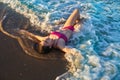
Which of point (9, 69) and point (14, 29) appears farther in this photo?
point (14, 29)

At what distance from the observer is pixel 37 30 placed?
304 inches

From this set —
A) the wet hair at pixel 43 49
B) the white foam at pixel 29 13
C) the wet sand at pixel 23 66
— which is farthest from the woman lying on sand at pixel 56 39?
the white foam at pixel 29 13

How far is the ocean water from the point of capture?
6168 mm

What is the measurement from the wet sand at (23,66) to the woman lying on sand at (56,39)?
1.09 ft

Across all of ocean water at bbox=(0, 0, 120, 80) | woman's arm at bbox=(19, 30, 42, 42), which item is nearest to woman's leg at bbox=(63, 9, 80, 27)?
ocean water at bbox=(0, 0, 120, 80)

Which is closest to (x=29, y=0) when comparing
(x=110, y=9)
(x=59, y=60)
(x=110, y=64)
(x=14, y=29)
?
(x=14, y=29)

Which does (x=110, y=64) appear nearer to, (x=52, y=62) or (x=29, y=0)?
(x=52, y=62)

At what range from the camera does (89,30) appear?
7707 mm

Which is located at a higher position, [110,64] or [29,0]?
[29,0]

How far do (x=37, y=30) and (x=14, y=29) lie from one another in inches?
24.6

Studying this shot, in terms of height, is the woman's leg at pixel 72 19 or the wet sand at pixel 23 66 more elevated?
the woman's leg at pixel 72 19

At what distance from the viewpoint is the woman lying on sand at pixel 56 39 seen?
260 inches

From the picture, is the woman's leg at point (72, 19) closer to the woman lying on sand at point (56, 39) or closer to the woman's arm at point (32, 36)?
the woman lying on sand at point (56, 39)

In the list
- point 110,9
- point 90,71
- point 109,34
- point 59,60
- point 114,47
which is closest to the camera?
point 90,71
